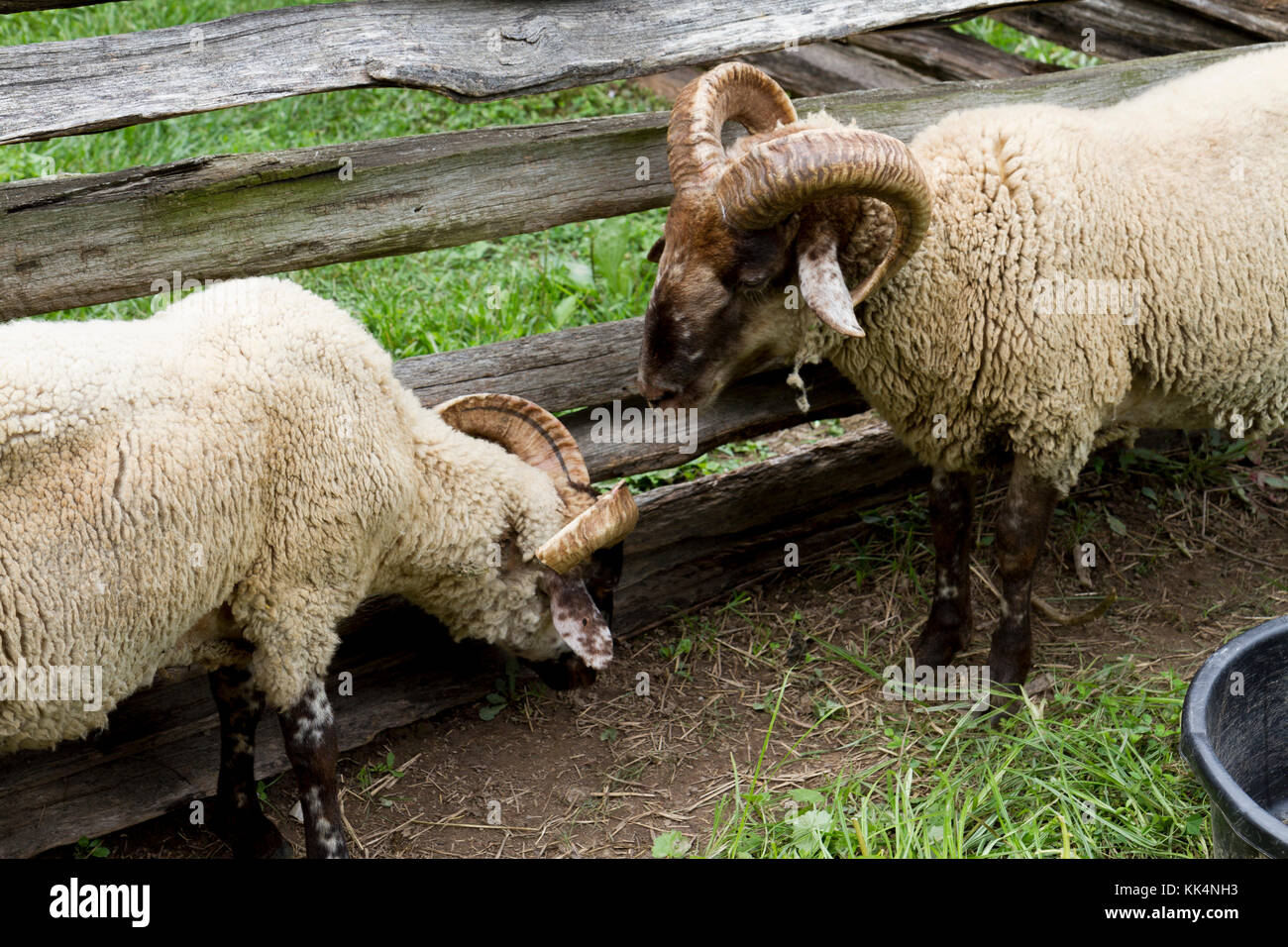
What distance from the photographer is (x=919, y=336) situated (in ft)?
14.4

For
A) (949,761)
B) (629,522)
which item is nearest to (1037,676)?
(949,761)

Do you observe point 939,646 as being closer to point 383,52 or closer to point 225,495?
point 225,495

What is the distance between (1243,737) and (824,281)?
2081 millimetres

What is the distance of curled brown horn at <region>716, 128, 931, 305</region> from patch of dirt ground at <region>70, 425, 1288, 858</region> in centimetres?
210

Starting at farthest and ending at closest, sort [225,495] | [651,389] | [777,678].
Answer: [777,678], [651,389], [225,495]

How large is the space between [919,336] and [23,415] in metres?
2.95

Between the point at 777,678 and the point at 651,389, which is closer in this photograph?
the point at 651,389

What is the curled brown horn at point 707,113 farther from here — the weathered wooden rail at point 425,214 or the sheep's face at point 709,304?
the weathered wooden rail at point 425,214

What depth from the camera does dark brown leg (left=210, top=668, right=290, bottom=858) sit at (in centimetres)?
426

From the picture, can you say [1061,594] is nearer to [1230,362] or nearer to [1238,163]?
[1230,362]

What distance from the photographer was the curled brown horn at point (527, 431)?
14.3 feet

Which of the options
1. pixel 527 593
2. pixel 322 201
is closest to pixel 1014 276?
pixel 527 593

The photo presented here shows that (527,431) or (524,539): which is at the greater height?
(527,431)

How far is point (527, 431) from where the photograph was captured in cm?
439
